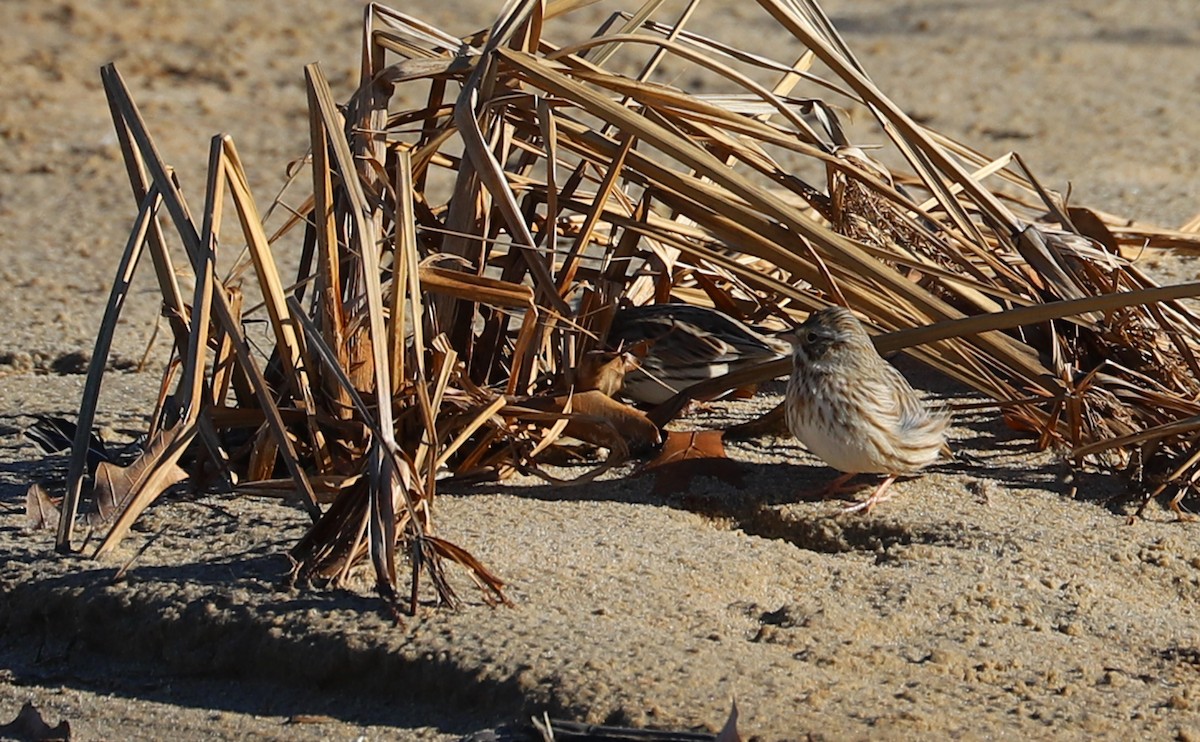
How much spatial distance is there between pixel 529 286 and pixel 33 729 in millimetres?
1512

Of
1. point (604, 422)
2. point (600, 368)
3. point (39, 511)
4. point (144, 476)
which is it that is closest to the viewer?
point (144, 476)

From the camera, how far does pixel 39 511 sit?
158 inches

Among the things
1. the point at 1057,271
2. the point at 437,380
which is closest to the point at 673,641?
the point at 437,380

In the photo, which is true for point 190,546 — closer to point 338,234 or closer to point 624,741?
point 338,234

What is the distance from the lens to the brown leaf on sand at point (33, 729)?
332cm

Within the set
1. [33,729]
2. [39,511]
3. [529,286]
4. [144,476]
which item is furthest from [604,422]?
[33,729]

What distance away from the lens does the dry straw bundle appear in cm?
385

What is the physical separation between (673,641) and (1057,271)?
1.61 meters

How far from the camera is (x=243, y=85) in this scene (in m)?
9.76

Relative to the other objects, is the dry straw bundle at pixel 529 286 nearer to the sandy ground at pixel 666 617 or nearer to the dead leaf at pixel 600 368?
the dead leaf at pixel 600 368

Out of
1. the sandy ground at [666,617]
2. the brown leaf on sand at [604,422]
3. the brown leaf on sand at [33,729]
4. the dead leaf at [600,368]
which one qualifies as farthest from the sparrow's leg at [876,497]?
the brown leaf on sand at [33,729]

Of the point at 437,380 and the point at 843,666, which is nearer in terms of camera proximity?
the point at 843,666

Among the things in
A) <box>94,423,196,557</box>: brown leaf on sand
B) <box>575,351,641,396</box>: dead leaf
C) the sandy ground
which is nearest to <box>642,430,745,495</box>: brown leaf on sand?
the sandy ground

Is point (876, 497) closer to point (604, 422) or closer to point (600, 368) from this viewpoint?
point (604, 422)
